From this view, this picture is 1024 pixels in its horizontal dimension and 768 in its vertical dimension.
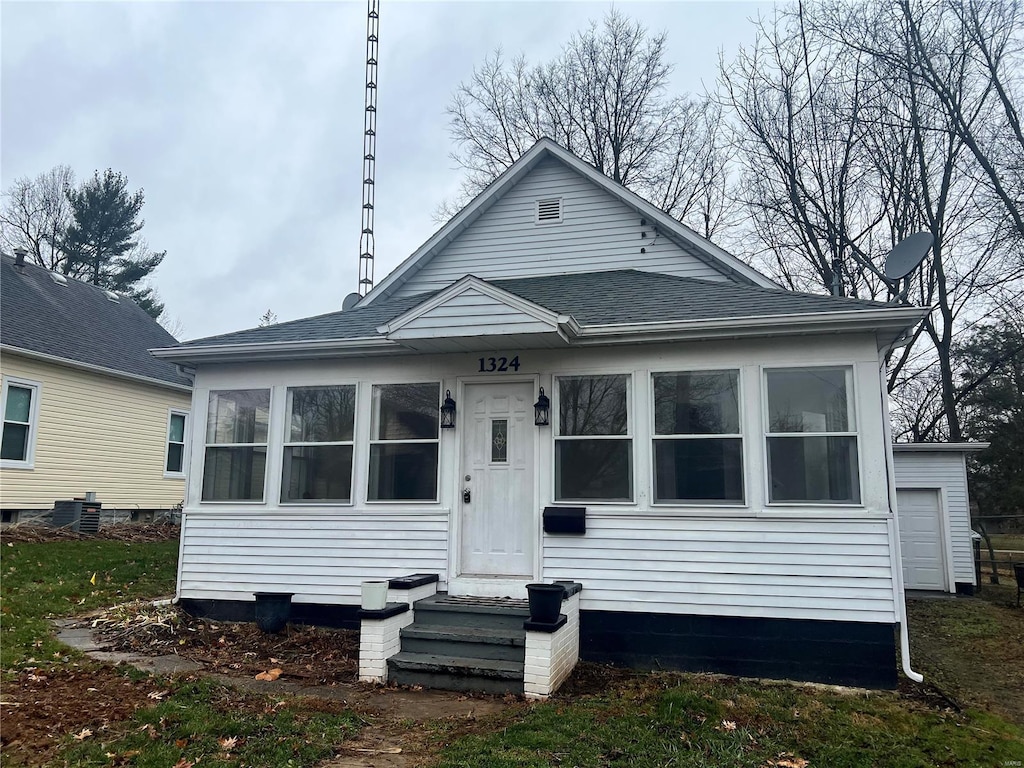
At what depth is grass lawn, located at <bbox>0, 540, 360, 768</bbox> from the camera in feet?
12.5

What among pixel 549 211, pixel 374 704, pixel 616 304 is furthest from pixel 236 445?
pixel 549 211

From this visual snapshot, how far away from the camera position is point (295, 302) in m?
42.2

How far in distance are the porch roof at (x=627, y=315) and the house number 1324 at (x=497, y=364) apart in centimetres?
67

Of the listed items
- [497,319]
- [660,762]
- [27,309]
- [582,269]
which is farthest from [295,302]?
[660,762]

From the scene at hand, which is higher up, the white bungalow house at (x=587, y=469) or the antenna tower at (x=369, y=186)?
the antenna tower at (x=369, y=186)

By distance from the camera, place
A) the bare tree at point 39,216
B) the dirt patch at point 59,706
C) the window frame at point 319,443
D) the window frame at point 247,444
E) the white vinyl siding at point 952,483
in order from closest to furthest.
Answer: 1. the dirt patch at point 59,706
2. the window frame at point 319,443
3. the window frame at point 247,444
4. the white vinyl siding at point 952,483
5. the bare tree at point 39,216

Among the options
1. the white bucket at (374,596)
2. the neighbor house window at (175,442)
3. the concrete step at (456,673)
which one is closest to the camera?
the concrete step at (456,673)

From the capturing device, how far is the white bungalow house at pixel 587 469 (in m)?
5.84

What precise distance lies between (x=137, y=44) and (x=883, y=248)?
18.2 meters

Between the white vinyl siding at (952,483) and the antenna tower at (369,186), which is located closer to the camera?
the white vinyl siding at (952,483)

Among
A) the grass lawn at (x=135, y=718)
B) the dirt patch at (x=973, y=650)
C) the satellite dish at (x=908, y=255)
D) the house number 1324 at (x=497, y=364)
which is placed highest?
the satellite dish at (x=908, y=255)

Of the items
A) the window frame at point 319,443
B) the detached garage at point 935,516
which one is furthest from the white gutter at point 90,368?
the detached garage at point 935,516

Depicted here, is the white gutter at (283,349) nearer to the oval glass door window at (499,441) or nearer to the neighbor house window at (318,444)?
the neighbor house window at (318,444)

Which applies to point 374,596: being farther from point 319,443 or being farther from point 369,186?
point 369,186
